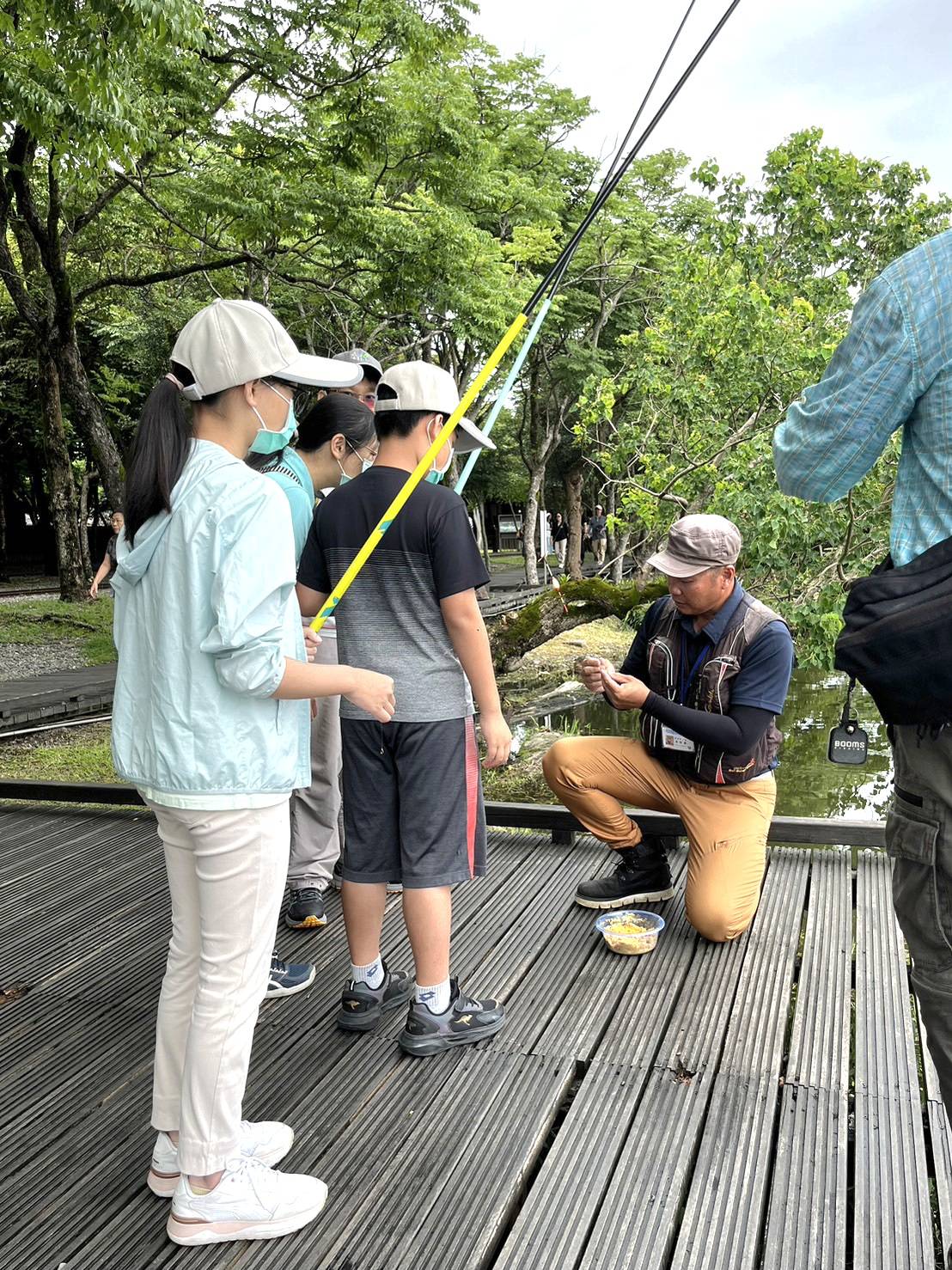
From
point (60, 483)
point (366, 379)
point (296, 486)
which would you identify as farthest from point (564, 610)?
point (60, 483)

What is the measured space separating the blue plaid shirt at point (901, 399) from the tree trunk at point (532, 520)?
790 inches

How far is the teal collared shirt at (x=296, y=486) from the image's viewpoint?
3.15 meters

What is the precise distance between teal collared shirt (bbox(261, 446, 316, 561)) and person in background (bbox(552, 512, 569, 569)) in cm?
2258

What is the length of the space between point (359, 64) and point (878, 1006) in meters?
10.6

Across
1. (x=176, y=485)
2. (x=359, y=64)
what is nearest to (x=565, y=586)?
(x=359, y=64)

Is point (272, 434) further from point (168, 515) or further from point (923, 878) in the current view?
point (923, 878)

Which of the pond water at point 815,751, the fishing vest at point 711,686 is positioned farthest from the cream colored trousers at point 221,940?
the pond water at point 815,751

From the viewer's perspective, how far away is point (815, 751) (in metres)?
9.54

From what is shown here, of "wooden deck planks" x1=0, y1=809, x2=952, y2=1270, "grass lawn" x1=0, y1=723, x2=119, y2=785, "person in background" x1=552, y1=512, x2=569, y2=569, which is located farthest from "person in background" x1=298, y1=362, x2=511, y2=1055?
"person in background" x1=552, y1=512, x2=569, y2=569

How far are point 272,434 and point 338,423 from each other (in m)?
Result: 1.30

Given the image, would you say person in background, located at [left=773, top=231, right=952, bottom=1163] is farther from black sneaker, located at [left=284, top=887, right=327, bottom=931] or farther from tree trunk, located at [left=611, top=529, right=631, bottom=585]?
tree trunk, located at [left=611, top=529, right=631, bottom=585]

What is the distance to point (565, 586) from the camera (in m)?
8.89

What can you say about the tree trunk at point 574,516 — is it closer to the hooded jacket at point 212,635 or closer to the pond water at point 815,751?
the pond water at point 815,751

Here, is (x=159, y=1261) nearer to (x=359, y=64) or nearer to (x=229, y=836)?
(x=229, y=836)
